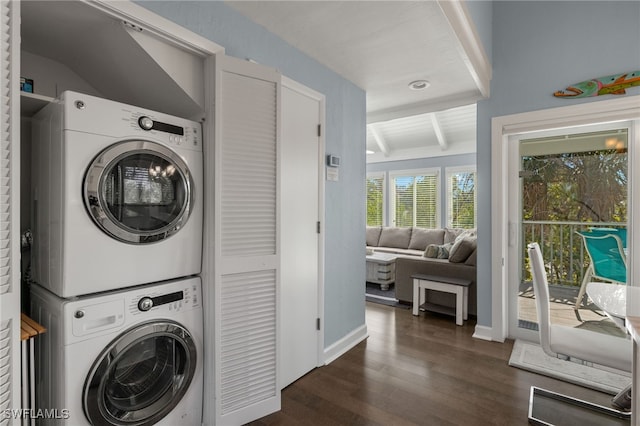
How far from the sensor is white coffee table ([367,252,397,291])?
4.78 meters

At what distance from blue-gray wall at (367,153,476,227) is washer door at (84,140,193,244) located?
19.1 ft

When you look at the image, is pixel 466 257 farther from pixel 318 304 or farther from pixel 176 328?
pixel 176 328

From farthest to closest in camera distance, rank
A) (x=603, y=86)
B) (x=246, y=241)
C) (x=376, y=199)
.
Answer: (x=376, y=199) → (x=603, y=86) → (x=246, y=241)

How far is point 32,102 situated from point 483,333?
376 centimetres

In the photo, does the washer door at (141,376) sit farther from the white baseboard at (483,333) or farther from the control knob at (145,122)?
the white baseboard at (483,333)

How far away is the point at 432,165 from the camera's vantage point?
21.6ft

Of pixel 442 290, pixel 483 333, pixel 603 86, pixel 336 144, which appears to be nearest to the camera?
pixel 603 86

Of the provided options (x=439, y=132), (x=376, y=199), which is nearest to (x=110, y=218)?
(x=439, y=132)

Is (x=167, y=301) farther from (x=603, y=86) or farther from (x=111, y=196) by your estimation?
(x=603, y=86)

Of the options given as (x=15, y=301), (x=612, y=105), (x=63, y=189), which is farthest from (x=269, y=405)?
(x=612, y=105)

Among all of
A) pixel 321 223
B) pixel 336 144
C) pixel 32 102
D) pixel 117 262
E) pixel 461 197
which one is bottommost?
pixel 117 262

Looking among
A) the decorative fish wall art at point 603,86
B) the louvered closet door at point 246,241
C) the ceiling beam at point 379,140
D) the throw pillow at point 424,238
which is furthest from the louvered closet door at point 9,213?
the throw pillow at point 424,238

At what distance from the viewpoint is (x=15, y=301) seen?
3.52 ft

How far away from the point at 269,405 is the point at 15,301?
139 cm
